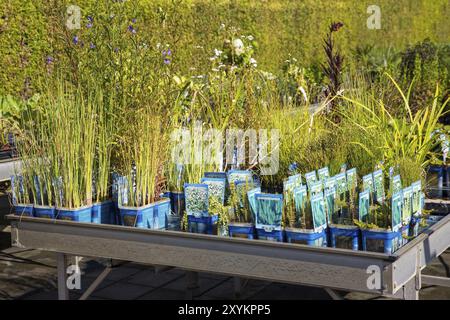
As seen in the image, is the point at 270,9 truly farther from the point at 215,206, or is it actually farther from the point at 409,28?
the point at 215,206

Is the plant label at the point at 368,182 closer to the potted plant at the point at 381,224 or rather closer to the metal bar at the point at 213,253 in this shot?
the potted plant at the point at 381,224

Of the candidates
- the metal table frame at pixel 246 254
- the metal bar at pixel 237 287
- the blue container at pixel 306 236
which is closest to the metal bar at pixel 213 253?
the metal table frame at pixel 246 254

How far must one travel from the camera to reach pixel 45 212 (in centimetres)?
320

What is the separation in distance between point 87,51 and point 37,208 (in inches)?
35.5

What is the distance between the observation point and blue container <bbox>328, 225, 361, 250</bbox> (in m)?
2.74

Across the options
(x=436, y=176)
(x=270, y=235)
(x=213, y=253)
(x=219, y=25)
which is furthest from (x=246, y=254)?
(x=219, y=25)

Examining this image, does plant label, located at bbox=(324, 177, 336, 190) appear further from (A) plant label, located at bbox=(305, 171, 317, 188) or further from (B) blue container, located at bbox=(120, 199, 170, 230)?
(B) blue container, located at bbox=(120, 199, 170, 230)

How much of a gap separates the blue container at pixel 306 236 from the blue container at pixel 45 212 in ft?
3.52

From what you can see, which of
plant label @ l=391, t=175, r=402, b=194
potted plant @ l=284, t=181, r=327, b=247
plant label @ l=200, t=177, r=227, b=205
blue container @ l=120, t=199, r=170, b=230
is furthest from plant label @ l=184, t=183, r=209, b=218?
plant label @ l=391, t=175, r=402, b=194

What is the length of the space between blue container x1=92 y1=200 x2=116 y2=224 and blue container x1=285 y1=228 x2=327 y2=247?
3.01 feet

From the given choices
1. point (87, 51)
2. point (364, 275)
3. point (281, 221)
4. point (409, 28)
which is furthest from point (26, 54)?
point (409, 28)

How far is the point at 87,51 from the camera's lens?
12.0 feet

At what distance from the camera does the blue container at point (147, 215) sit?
313cm

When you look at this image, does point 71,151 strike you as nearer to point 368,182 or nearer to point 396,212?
point 368,182
